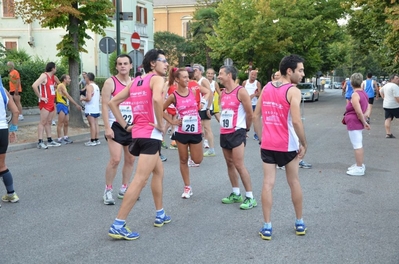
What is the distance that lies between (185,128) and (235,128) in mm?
761

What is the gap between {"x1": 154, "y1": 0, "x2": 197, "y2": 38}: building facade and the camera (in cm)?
6675

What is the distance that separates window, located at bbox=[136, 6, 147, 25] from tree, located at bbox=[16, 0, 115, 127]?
92.8 feet

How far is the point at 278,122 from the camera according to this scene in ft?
17.9

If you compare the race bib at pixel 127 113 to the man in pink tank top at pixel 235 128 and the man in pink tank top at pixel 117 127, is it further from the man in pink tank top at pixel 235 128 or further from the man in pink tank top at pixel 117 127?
the man in pink tank top at pixel 235 128

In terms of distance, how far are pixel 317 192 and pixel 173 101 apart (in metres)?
2.58

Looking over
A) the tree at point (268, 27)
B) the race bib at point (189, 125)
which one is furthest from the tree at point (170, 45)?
the race bib at point (189, 125)

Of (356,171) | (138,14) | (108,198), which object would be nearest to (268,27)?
(138,14)

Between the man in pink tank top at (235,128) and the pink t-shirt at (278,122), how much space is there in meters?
1.32

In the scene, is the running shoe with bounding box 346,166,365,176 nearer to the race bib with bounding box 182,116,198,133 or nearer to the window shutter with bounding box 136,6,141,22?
the race bib with bounding box 182,116,198,133

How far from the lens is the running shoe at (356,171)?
367 inches

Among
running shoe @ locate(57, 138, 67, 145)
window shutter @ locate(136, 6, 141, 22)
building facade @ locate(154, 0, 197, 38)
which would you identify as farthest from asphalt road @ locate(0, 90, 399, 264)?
building facade @ locate(154, 0, 197, 38)

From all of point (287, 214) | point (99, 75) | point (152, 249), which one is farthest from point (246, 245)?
point (99, 75)

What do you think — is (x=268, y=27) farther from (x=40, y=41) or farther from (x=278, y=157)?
(x=278, y=157)

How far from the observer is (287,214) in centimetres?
646
